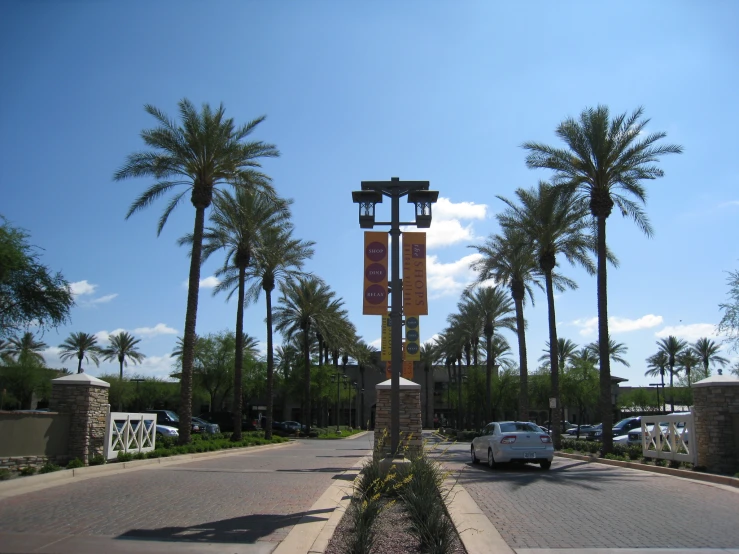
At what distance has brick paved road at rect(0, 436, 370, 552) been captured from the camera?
7.88m

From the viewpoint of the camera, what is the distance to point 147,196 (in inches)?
939

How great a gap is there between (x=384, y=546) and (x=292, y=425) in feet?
164

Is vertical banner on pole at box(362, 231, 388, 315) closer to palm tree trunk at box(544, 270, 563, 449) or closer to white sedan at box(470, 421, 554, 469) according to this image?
white sedan at box(470, 421, 554, 469)

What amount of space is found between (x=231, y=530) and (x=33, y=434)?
27.0ft

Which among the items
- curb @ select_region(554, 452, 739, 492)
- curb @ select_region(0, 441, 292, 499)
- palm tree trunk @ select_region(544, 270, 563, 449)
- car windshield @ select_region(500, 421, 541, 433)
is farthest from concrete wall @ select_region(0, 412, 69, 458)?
palm tree trunk @ select_region(544, 270, 563, 449)

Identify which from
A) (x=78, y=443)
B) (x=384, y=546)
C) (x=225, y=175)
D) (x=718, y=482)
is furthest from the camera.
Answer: (x=225, y=175)

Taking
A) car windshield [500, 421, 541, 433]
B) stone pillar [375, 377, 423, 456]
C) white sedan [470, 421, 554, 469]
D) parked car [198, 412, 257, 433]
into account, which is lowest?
parked car [198, 412, 257, 433]

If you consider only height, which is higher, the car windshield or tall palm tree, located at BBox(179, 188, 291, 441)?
tall palm tree, located at BBox(179, 188, 291, 441)

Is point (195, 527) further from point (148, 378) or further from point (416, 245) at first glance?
point (148, 378)

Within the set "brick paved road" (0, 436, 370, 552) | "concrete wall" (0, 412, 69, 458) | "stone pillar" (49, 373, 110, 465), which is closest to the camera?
"brick paved road" (0, 436, 370, 552)

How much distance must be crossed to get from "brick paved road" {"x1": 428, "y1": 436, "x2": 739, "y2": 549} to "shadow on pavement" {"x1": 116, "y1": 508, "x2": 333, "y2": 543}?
289 cm

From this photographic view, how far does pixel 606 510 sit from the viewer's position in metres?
9.98

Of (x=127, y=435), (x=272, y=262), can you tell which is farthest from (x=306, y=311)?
(x=127, y=435)

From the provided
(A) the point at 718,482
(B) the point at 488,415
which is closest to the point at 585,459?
(A) the point at 718,482
